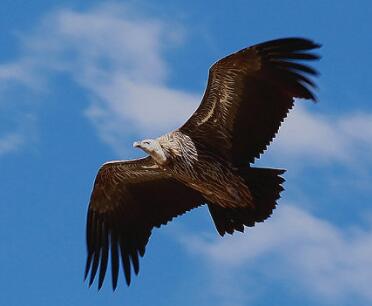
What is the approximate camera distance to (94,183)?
19141 millimetres

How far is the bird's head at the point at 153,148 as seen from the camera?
17297 mm

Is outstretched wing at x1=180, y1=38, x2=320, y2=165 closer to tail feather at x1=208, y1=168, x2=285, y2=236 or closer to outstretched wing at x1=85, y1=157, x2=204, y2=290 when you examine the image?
tail feather at x1=208, y1=168, x2=285, y2=236

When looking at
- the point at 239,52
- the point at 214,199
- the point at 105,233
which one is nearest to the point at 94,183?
the point at 105,233

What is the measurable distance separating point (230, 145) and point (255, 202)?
2.70ft

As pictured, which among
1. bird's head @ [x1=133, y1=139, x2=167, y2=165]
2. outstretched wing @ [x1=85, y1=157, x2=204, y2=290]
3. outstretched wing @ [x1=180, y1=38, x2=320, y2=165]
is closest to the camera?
outstretched wing @ [x1=180, y1=38, x2=320, y2=165]

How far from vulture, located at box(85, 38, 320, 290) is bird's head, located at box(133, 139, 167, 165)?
1 cm

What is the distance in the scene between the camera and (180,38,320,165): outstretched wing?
16641mm

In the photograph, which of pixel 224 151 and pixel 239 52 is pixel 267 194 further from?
pixel 239 52

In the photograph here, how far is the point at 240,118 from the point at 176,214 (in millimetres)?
2237

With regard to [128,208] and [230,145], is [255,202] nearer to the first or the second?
[230,145]

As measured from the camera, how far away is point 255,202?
17438 mm

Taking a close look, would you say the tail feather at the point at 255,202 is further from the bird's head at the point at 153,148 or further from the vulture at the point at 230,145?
the bird's head at the point at 153,148

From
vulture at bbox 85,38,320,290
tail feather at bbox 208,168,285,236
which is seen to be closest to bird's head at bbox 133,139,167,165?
vulture at bbox 85,38,320,290

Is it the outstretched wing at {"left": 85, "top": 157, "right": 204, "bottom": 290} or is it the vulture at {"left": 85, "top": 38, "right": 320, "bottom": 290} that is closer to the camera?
the vulture at {"left": 85, "top": 38, "right": 320, "bottom": 290}
